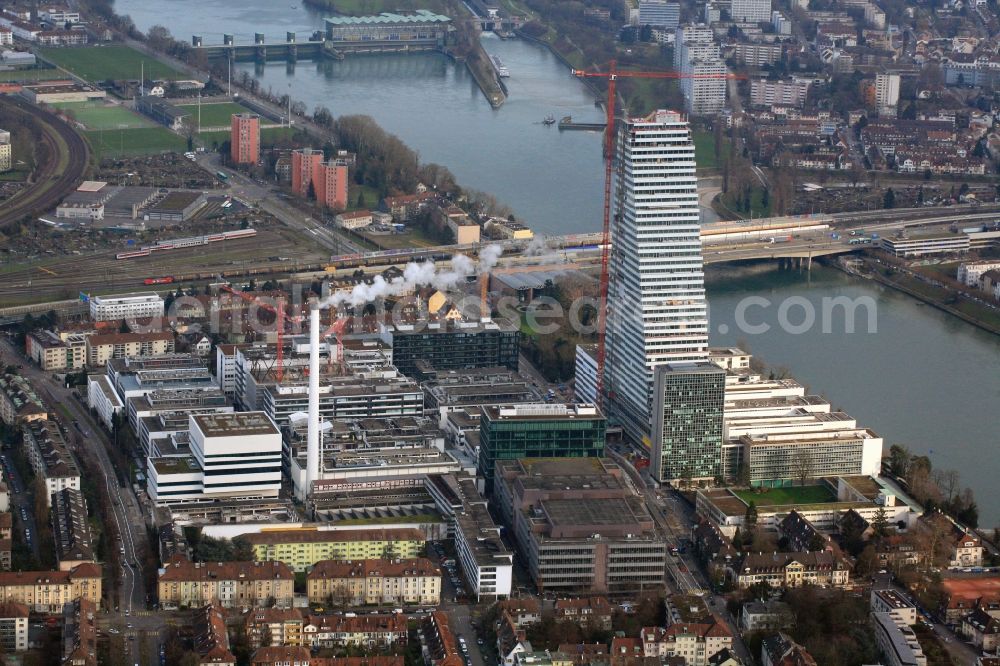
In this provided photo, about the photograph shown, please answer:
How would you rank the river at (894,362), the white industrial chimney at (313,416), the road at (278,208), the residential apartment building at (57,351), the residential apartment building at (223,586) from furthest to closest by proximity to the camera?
the road at (278,208) → the residential apartment building at (57,351) → the river at (894,362) → the white industrial chimney at (313,416) → the residential apartment building at (223,586)

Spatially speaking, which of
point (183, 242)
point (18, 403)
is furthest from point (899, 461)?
point (183, 242)

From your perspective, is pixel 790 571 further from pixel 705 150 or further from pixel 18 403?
pixel 705 150

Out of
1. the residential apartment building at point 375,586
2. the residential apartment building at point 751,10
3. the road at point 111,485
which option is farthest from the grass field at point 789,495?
the residential apartment building at point 751,10

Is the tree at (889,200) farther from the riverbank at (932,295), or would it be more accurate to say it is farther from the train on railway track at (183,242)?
the train on railway track at (183,242)

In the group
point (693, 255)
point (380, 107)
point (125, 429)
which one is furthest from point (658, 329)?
point (380, 107)

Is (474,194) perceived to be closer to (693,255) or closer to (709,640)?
(693,255)

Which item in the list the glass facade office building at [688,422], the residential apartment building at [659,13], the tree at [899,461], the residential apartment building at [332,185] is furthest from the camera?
→ the residential apartment building at [659,13]
